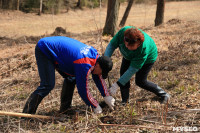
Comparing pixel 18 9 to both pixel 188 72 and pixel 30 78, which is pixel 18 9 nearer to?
pixel 30 78

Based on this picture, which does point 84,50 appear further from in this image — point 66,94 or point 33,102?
point 33,102

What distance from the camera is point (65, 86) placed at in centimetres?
340

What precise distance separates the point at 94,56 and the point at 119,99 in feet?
4.33

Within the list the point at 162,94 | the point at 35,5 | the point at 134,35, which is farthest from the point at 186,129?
the point at 35,5

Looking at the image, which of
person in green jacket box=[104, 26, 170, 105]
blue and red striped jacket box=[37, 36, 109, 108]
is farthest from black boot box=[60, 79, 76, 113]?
person in green jacket box=[104, 26, 170, 105]

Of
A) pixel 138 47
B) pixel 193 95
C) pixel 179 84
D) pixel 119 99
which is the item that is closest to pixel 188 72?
pixel 179 84

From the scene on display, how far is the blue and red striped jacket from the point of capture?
2.70 m

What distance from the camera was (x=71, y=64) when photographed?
282 cm

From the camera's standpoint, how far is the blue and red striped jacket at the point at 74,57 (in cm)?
270

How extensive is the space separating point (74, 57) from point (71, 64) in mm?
127

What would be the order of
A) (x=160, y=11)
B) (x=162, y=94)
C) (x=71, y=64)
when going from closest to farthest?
(x=71, y=64) → (x=162, y=94) → (x=160, y=11)

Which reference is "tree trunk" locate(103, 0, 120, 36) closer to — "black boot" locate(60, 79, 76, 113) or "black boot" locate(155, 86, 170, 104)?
"black boot" locate(155, 86, 170, 104)

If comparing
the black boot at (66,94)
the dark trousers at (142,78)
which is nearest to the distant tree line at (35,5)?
the dark trousers at (142,78)

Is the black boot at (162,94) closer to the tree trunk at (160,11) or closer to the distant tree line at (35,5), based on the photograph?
the tree trunk at (160,11)
